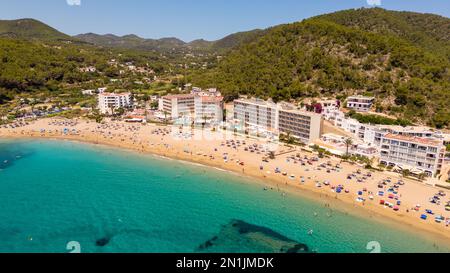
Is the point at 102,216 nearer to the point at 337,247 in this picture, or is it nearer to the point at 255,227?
the point at 255,227

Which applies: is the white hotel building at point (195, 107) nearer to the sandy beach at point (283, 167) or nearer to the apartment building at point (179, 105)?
the apartment building at point (179, 105)

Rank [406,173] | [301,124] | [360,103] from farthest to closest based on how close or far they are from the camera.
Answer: [360,103] → [301,124] → [406,173]

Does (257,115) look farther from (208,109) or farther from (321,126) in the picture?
(321,126)

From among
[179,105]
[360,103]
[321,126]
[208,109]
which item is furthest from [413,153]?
[179,105]

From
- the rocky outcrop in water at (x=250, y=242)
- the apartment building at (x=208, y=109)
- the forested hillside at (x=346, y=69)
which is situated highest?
the forested hillside at (x=346, y=69)

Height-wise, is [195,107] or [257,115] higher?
[195,107]

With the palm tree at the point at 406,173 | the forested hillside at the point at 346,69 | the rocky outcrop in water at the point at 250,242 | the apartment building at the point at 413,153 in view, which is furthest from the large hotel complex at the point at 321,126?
the rocky outcrop in water at the point at 250,242
